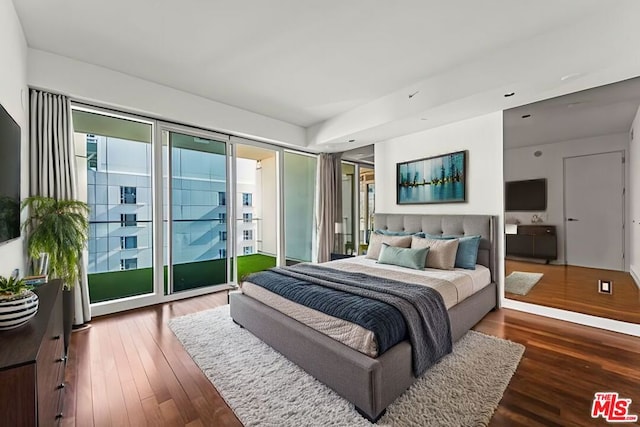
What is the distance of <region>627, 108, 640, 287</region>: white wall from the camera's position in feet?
10.6

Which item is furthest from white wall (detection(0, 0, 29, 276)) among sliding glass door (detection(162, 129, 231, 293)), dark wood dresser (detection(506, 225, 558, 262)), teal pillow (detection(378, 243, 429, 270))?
dark wood dresser (detection(506, 225, 558, 262))

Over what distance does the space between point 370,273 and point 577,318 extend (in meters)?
2.29

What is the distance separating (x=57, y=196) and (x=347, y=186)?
484 cm

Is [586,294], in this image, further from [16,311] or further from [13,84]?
[13,84]

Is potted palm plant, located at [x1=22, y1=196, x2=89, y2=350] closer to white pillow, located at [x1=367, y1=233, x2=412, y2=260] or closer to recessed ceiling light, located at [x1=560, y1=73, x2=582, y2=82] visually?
white pillow, located at [x1=367, y1=233, x2=412, y2=260]

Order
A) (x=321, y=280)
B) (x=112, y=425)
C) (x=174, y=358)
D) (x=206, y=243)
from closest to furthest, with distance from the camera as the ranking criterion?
1. (x=112, y=425)
2. (x=174, y=358)
3. (x=321, y=280)
4. (x=206, y=243)

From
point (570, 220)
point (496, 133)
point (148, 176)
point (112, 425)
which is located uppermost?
point (496, 133)

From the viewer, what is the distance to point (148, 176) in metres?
3.97

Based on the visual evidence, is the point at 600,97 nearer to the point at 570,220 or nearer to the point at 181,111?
the point at 570,220

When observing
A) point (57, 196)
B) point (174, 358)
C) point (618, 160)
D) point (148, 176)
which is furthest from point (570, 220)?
point (57, 196)

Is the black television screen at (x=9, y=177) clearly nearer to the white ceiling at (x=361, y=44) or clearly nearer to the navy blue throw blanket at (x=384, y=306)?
the white ceiling at (x=361, y=44)

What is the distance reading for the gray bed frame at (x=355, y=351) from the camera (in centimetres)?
168

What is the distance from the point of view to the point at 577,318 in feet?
10.1

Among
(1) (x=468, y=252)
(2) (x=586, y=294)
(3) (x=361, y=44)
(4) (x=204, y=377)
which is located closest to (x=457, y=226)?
(1) (x=468, y=252)
